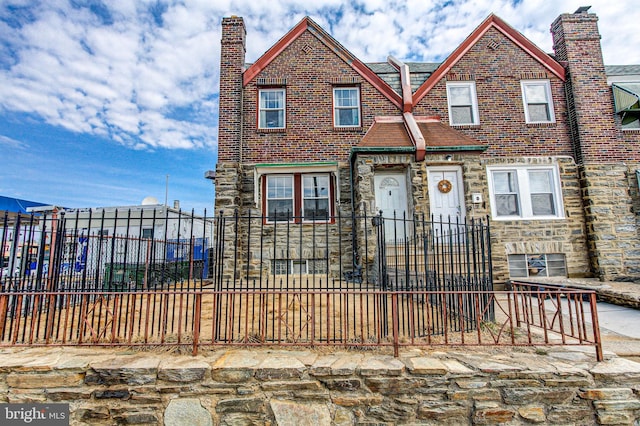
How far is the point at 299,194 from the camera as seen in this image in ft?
37.3

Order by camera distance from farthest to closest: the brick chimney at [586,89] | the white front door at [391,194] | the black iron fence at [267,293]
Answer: the brick chimney at [586,89]
the white front door at [391,194]
the black iron fence at [267,293]

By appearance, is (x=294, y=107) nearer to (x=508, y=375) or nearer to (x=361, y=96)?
(x=361, y=96)

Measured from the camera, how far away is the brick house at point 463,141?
10367 mm

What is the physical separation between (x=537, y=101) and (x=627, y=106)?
2.67 m

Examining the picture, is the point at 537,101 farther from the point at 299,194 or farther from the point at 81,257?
the point at 81,257

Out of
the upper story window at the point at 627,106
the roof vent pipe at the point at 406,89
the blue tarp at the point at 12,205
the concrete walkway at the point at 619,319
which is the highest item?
the roof vent pipe at the point at 406,89

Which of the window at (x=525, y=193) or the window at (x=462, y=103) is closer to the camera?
the window at (x=525, y=193)

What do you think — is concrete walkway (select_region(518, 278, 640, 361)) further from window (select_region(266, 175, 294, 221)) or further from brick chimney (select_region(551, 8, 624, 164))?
window (select_region(266, 175, 294, 221))

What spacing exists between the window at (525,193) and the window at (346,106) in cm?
491

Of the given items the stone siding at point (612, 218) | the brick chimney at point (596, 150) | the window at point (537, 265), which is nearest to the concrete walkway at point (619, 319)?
the window at point (537, 265)

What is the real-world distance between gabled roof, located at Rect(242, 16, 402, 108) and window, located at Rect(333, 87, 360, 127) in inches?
29.2

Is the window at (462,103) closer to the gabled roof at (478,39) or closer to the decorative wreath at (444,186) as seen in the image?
the gabled roof at (478,39)

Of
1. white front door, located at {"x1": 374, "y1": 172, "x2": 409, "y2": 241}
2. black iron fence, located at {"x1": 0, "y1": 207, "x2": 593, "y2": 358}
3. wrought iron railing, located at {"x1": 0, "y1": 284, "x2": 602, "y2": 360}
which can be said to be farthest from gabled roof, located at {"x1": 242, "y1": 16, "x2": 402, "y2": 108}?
wrought iron railing, located at {"x1": 0, "y1": 284, "x2": 602, "y2": 360}

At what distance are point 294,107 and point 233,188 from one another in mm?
3560
